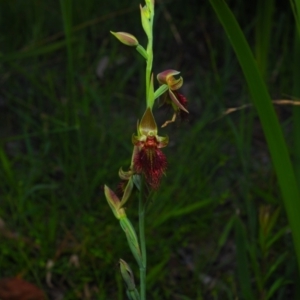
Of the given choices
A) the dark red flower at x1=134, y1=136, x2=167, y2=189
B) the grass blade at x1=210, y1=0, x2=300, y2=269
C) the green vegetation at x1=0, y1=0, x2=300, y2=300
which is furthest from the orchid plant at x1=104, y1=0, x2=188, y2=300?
the green vegetation at x1=0, y1=0, x2=300, y2=300

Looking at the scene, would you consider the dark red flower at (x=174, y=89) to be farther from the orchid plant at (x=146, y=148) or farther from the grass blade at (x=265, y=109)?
the grass blade at (x=265, y=109)

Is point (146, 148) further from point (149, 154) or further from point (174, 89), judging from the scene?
point (174, 89)

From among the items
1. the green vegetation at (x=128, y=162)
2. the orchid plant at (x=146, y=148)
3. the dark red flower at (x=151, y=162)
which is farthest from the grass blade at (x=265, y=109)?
the dark red flower at (x=151, y=162)

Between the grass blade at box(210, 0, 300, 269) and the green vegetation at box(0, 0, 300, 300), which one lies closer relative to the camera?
the grass blade at box(210, 0, 300, 269)

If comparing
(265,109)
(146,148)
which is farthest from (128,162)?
(146,148)

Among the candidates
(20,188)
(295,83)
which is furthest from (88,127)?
(295,83)

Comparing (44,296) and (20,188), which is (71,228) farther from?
(44,296)

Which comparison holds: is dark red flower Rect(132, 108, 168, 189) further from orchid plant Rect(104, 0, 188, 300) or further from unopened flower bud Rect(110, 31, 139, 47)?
unopened flower bud Rect(110, 31, 139, 47)
